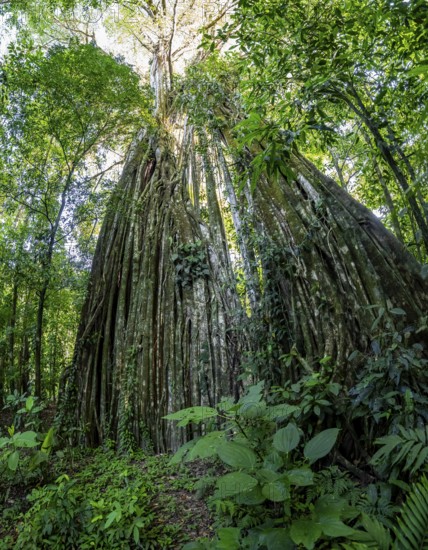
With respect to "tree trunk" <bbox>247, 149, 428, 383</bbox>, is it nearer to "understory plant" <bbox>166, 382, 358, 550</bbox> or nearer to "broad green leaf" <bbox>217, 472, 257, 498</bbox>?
"understory plant" <bbox>166, 382, 358, 550</bbox>

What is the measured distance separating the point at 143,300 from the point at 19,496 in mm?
2341

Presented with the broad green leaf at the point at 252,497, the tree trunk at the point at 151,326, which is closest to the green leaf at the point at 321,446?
the broad green leaf at the point at 252,497

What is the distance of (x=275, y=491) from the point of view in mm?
1407

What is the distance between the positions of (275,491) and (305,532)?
0.16 m

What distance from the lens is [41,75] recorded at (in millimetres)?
4215

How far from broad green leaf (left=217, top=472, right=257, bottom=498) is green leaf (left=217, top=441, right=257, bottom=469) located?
4 cm

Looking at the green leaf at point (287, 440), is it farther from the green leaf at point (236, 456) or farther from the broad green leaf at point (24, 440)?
the broad green leaf at point (24, 440)

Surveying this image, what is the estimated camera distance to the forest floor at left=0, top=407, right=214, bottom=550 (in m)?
2.11

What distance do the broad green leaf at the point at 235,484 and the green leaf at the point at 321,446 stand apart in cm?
27

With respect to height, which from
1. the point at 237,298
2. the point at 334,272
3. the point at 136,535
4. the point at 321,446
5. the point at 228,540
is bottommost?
the point at 136,535

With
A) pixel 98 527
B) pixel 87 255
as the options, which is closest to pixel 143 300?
pixel 87 255

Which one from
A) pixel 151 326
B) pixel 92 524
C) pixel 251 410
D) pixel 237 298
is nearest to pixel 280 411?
pixel 251 410

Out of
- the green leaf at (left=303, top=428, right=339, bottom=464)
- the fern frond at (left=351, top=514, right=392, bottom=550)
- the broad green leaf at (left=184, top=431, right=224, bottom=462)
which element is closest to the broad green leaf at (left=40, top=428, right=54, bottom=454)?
the broad green leaf at (left=184, top=431, right=224, bottom=462)

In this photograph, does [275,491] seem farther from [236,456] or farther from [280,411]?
[280,411]
